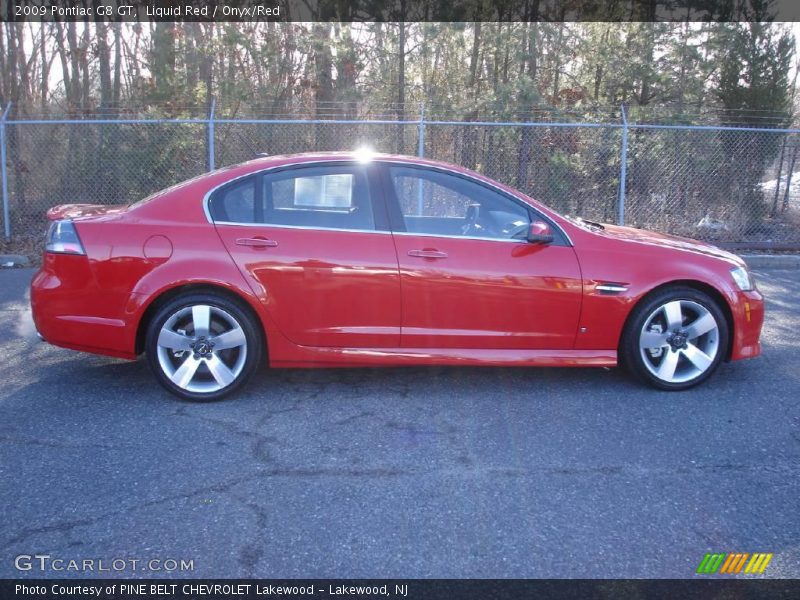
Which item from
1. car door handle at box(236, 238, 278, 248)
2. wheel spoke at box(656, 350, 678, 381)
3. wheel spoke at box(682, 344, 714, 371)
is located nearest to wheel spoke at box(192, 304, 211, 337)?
car door handle at box(236, 238, 278, 248)

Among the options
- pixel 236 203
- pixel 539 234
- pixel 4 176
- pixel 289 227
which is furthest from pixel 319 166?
pixel 4 176

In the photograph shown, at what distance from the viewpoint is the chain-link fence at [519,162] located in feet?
37.1

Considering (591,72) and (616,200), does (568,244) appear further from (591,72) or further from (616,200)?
(591,72)

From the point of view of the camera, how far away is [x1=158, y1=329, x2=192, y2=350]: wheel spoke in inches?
182

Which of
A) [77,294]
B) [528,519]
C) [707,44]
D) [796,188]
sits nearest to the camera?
[528,519]

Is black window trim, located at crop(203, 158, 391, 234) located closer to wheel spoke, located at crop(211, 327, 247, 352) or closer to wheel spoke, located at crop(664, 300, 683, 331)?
wheel spoke, located at crop(211, 327, 247, 352)

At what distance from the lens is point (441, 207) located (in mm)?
5195

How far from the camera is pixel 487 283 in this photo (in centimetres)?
475

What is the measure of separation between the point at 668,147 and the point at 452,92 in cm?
534

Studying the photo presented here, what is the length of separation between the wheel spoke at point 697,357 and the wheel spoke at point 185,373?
3.23 m

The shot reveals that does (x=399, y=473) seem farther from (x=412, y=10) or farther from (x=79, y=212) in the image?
(x=412, y=10)

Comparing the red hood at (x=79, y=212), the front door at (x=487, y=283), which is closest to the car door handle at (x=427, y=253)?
the front door at (x=487, y=283)

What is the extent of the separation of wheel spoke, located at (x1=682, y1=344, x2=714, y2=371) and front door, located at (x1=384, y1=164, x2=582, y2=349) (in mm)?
812

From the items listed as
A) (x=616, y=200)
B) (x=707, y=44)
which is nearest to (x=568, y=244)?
(x=616, y=200)
